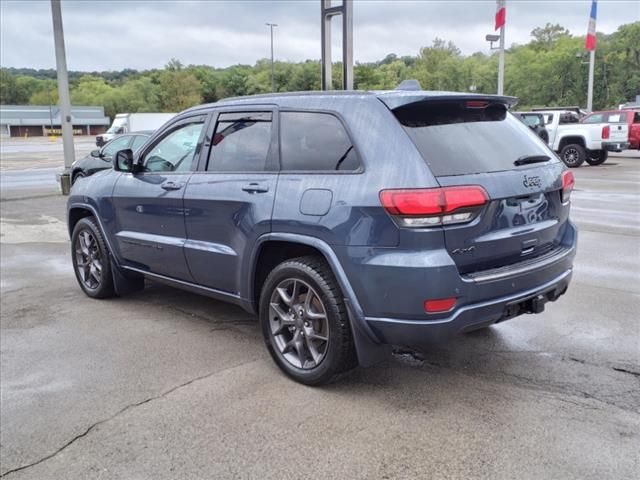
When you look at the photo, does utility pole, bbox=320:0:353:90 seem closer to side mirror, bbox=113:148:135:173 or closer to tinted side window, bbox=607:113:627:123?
side mirror, bbox=113:148:135:173

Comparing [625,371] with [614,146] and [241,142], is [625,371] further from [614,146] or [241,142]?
[614,146]

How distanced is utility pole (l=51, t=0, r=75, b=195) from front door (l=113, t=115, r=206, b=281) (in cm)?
1077

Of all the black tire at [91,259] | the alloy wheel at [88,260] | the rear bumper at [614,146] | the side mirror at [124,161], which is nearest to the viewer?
the side mirror at [124,161]

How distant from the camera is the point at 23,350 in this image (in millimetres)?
4684

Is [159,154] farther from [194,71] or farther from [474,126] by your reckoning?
[194,71]

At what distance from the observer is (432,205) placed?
10.4ft

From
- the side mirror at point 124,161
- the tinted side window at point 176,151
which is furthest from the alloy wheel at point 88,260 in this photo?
the tinted side window at point 176,151

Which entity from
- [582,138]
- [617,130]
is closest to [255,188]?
[582,138]

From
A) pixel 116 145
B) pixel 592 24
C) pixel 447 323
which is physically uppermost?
pixel 592 24

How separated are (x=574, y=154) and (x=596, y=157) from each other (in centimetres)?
96

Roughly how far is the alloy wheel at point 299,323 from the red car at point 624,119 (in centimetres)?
1959

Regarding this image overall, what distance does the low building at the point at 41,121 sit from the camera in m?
88.6

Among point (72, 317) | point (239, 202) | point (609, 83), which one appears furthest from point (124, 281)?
point (609, 83)

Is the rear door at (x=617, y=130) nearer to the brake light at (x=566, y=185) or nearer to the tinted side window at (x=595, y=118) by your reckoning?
the tinted side window at (x=595, y=118)
